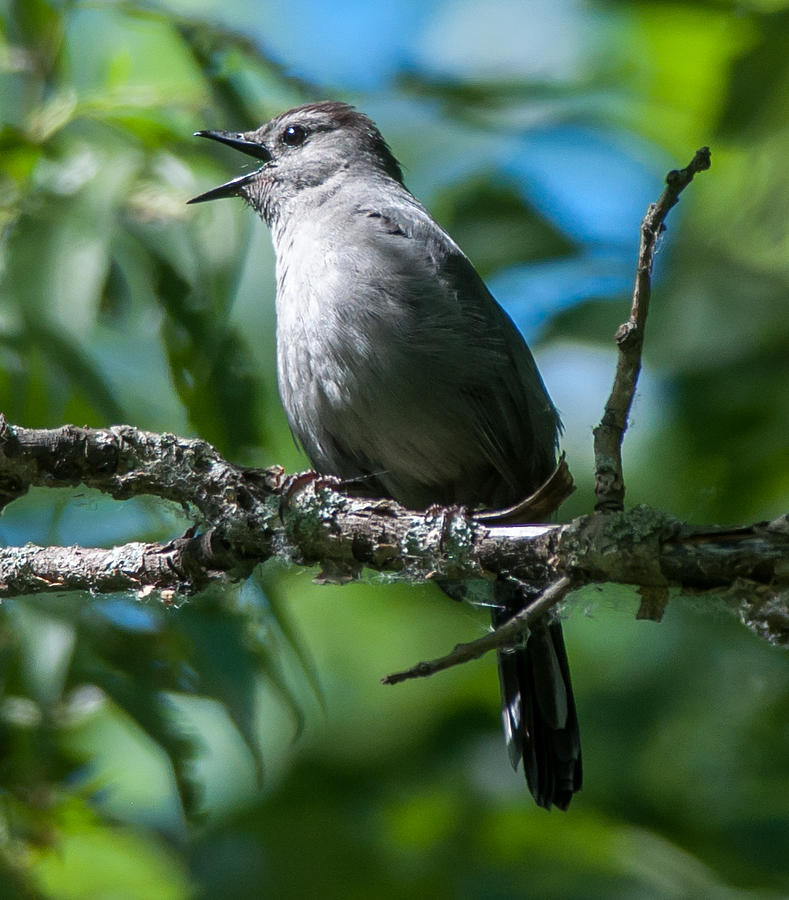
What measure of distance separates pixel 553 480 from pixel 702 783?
2.88 metres

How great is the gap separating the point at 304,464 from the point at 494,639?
3.48 meters

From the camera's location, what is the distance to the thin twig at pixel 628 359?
98.4 inches

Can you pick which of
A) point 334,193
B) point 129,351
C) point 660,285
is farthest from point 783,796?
point 129,351

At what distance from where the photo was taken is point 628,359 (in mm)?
2576

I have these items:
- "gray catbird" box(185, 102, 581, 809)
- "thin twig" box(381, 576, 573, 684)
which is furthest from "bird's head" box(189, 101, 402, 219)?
"thin twig" box(381, 576, 573, 684)

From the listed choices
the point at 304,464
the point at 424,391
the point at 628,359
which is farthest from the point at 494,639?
the point at 304,464

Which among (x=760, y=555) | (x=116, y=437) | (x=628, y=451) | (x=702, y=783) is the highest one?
(x=116, y=437)

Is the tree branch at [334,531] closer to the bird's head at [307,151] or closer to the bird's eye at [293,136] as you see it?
the bird's head at [307,151]

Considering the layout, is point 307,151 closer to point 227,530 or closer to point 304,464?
point 304,464

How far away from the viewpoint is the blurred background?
11.5 feet

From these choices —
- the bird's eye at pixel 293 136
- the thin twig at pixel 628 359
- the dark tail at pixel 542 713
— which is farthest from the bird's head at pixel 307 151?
the thin twig at pixel 628 359

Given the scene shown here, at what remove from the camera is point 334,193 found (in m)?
5.04

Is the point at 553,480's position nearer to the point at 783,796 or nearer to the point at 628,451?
the point at 783,796

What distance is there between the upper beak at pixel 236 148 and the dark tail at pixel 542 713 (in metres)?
2.06
